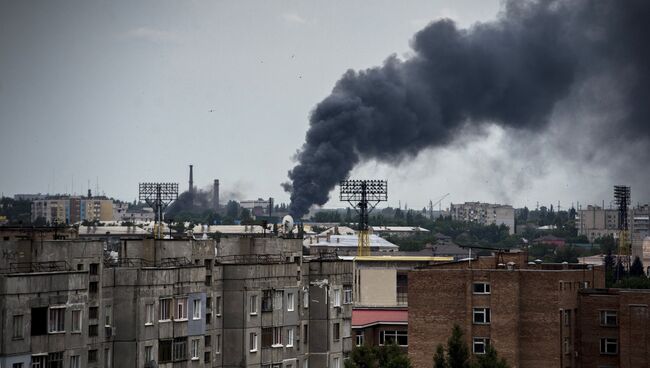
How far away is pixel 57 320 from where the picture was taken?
135 feet

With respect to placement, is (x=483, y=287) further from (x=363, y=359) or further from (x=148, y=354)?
(x=148, y=354)

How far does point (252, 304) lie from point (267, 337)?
1175 mm

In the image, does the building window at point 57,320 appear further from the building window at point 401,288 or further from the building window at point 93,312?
the building window at point 401,288

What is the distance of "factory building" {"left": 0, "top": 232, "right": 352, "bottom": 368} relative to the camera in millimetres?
40906

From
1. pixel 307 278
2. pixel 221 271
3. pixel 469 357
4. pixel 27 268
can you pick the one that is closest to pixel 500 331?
pixel 469 357

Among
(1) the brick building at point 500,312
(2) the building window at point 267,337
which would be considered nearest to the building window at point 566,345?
(1) the brick building at point 500,312

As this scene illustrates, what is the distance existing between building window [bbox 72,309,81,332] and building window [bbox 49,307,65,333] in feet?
1.51

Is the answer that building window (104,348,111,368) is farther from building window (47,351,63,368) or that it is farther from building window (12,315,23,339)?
building window (12,315,23,339)

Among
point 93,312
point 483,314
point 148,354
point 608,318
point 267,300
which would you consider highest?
point 267,300

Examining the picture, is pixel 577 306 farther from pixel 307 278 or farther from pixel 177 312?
pixel 177 312

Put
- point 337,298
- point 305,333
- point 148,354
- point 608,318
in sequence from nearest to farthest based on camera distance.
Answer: point 148,354 → point 305,333 → point 337,298 → point 608,318

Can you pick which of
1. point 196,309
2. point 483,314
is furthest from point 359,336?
point 196,309

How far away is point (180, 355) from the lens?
46.7 m

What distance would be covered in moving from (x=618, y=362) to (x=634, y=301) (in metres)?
2.29
